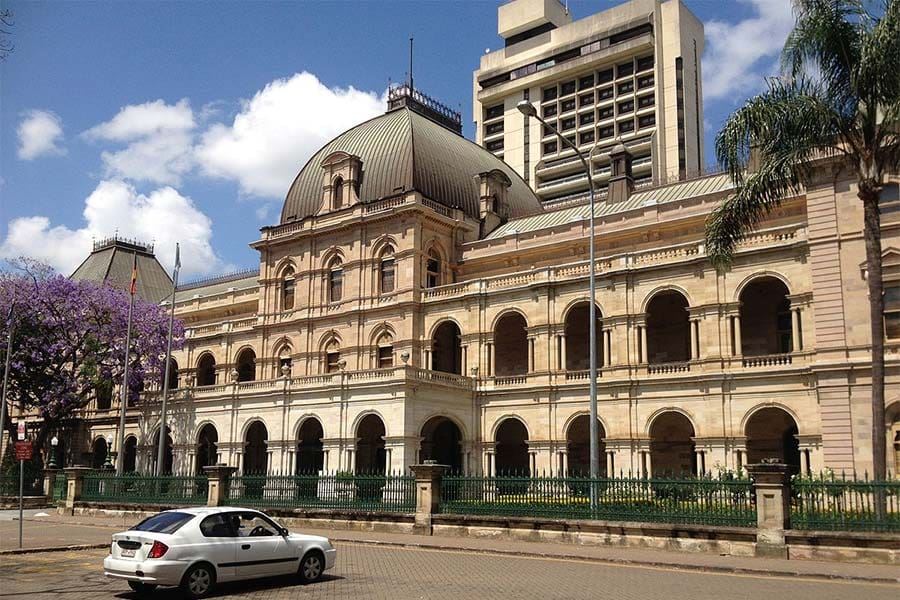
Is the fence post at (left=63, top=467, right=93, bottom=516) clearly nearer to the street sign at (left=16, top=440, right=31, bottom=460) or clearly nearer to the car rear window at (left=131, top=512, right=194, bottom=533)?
the street sign at (left=16, top=440, right=31, bottom=460)

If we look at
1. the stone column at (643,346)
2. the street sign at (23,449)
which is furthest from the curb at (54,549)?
the stone column at (643,346)

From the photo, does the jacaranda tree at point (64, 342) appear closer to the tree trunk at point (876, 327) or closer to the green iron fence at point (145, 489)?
the green iron fence at point (145, 489)

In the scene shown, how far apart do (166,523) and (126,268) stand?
5973 centimetres

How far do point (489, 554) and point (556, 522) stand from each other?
2532 millimetres

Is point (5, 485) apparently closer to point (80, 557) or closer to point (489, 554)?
point (80, 557)

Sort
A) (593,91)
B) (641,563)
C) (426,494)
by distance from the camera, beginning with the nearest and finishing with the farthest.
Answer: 1. (641,563)
2. (426,494)
3. (593,91)

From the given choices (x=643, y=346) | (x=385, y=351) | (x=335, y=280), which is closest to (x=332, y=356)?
(x=385, y=351)

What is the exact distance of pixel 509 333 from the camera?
45156 mm

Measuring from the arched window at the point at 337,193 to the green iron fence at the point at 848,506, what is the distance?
114ft

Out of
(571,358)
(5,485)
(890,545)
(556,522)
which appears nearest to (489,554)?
(556,522)

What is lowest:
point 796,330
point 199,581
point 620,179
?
point 199,581

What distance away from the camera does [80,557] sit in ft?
64.4

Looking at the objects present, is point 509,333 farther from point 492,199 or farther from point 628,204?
point 492,199

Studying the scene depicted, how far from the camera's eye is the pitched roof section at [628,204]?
43.2m
